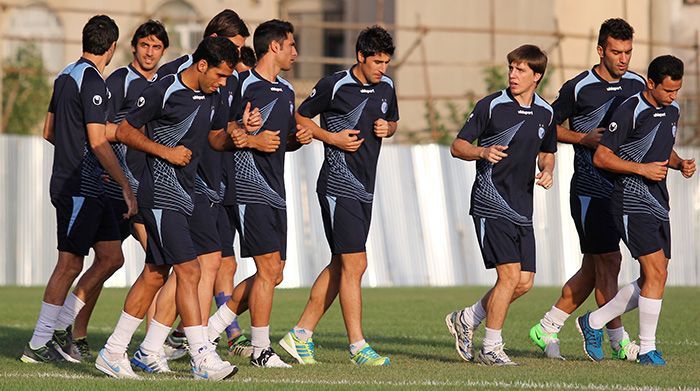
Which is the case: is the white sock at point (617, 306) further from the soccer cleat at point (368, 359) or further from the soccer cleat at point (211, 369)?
the soccer cleat at point (211, 369)

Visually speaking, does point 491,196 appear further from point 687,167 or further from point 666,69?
point 666,69

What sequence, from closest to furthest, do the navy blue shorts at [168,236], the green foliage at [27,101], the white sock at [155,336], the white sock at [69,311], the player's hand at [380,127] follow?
the navy blue shorts at [168,236] < the white sock at [155,336] < the player's hand at [380,127] < the white sock at [69,311] < the green foliage at [27,101]

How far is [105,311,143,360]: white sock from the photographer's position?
9961 millimetres

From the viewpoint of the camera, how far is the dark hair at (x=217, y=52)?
32.1 ft

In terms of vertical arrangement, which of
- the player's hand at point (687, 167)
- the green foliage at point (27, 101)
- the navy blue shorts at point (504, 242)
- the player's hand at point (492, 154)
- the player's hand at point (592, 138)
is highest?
the green foliage at point (27, 101)

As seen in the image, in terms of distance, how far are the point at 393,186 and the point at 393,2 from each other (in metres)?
15.2

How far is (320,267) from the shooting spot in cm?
2381

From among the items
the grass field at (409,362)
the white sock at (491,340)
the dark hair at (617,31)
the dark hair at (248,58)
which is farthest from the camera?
the dark hair at (248,58)

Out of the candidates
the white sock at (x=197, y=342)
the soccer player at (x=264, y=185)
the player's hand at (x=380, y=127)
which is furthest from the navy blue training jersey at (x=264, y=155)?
the white sock at (x=197, y=342)

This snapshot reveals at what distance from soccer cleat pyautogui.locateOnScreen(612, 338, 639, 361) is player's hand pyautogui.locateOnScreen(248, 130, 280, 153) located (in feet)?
10.6

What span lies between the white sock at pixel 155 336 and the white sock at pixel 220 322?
3.24ft

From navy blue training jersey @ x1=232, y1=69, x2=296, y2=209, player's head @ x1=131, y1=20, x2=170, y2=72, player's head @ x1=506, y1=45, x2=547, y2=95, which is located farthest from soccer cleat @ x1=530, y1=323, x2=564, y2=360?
player's head @ x1=131, y1=20, x2=170, y2=72

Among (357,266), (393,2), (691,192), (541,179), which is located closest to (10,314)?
(357,266)

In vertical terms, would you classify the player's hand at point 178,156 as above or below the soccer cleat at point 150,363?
above
